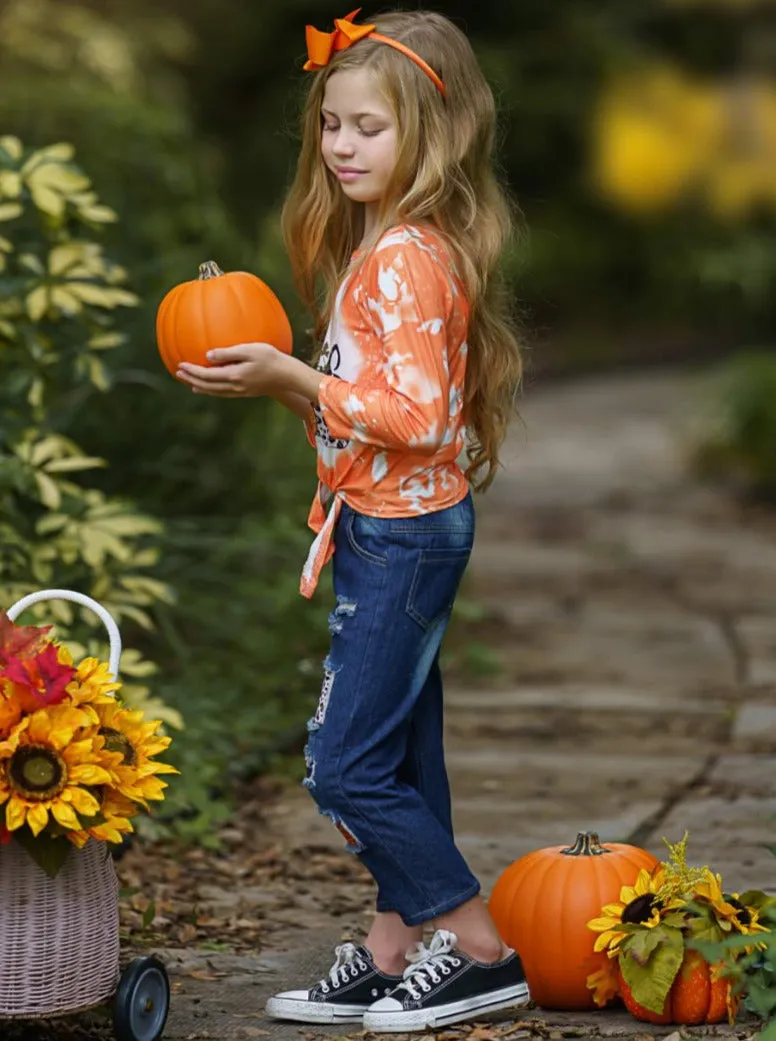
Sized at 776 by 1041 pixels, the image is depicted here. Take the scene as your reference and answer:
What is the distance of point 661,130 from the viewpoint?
18.2 meters

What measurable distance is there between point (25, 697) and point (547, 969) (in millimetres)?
1109

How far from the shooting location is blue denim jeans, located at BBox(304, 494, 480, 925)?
296 centimetres

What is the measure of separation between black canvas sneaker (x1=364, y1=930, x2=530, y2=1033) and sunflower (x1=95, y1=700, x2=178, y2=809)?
1.87ft

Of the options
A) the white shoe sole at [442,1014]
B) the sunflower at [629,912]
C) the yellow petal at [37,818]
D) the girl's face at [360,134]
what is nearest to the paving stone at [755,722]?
the sunflower at [629,912]

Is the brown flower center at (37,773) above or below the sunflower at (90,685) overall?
below

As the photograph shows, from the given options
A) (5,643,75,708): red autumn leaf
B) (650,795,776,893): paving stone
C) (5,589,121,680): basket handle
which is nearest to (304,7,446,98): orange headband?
(5,589,121,680): basket handle

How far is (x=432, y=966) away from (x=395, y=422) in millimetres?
946

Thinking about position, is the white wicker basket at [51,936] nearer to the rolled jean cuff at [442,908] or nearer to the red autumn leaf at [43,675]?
the red autumn leaf at [43,675]

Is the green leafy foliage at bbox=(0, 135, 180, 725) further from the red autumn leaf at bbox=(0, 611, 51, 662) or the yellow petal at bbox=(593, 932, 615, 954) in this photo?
the yellow petal at bbox=(593, 932, 615, 954)

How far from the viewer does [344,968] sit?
10.3ft

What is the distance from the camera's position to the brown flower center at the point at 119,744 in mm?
2820

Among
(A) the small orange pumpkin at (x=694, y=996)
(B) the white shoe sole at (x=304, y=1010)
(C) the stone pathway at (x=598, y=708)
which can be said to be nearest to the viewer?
(A) the small orange pumpkin at (x=694, y=996)

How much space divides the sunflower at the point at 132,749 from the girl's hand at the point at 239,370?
0.54 meters

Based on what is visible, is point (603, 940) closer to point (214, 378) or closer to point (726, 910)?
point (726, 910)
